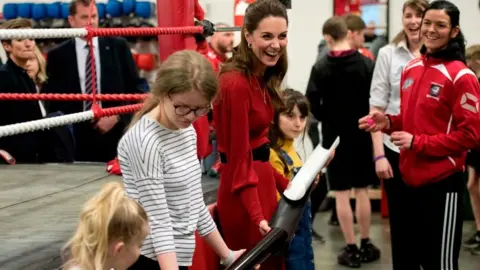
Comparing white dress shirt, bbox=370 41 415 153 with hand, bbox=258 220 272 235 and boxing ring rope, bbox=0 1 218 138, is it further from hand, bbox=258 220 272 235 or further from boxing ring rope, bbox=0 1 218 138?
hand, bbox=258 220 272 235

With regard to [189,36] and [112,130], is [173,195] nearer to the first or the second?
[189,36]

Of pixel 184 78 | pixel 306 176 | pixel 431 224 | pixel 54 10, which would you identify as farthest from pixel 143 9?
pixel 184 78

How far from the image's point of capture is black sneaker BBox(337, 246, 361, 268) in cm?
465

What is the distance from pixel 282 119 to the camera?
307cm

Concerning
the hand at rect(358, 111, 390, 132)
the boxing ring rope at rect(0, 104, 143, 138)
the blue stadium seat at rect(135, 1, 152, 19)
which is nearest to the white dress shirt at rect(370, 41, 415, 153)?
the hand at rect(358, 111, 390, 132)

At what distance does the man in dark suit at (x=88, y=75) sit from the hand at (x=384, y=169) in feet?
4.23

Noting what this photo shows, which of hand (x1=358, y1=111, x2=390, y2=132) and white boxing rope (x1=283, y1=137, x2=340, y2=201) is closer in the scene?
white boxing rope (x1=283, y1=137, x2=340, y2=201)

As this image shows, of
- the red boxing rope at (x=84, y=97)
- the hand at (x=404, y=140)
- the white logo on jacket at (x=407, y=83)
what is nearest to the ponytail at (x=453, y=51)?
the white logo on jacket at (x=407, y=83)

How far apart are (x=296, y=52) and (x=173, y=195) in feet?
16.4

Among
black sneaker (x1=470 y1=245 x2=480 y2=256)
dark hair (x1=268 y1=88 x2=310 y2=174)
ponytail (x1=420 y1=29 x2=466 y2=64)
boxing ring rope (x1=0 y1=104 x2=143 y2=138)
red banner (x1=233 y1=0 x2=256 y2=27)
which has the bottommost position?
black sneaker (x1=470 y1=245 x2=480 y2=256)

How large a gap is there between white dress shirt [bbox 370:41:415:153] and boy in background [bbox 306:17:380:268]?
2.54 ft

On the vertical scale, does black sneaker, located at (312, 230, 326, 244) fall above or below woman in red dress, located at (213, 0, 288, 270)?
below

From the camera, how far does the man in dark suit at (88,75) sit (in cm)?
401

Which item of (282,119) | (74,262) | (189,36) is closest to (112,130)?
(189,36)
